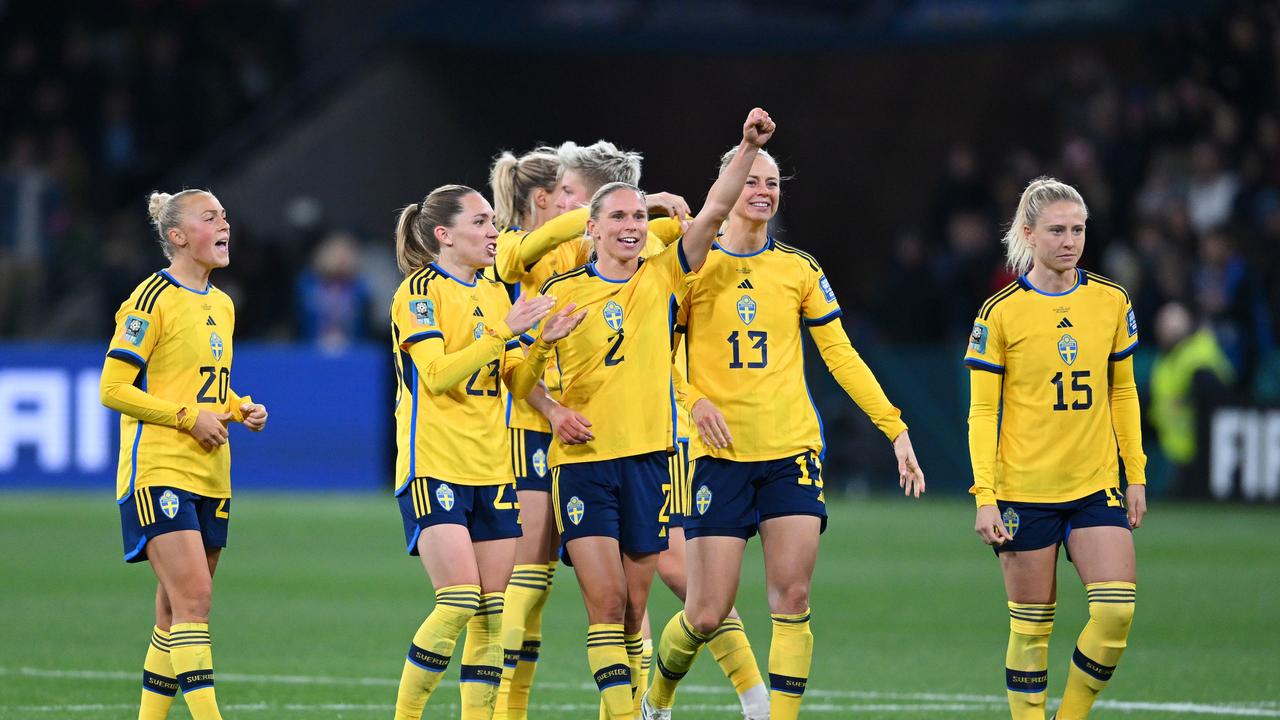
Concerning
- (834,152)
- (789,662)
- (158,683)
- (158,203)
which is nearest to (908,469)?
(789,662)

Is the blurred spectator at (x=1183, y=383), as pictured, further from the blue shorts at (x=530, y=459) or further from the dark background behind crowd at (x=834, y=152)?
the blue shorts at (x=530, y=459)

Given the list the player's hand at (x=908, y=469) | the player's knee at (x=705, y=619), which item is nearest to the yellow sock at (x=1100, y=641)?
the player's hand at (x=908, y=469)

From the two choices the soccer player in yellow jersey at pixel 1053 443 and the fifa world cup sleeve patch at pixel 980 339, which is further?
the fifa world cup sleeve patch at pixel 980 339

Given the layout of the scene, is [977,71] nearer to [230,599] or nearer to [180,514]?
[230,599]

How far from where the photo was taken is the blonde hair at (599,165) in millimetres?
7988

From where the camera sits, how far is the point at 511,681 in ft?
25.6

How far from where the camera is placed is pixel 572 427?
23.5 ft

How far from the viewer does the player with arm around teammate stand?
7.12 m

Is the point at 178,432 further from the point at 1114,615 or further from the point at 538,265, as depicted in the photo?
the point at 1114,615

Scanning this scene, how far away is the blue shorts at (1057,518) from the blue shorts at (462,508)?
6.52 ft

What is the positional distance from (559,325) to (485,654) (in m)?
1.39

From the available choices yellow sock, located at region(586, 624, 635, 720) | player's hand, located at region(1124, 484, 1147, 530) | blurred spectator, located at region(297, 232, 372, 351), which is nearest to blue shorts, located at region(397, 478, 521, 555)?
yellow sock, located at region(586, 624, 635, 720)

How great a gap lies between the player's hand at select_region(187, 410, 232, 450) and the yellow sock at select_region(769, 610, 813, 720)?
7.60 feet

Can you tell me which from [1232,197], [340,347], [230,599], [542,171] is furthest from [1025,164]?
[542,171]
